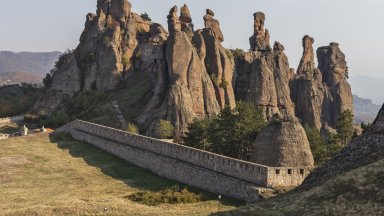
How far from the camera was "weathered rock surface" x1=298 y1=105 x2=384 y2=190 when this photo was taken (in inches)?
1246

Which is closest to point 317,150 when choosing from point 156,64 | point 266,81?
point 266,81

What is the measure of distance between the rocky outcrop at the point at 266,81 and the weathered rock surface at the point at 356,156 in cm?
6361

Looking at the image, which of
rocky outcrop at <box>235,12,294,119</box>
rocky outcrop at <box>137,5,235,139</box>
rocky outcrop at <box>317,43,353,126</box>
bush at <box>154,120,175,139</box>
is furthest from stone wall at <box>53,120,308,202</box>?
rocky outcrop at <box>317,43,353,126</box>

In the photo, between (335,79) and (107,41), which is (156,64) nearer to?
(107,41)

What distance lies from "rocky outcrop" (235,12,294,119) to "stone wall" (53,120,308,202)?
39.8 meters

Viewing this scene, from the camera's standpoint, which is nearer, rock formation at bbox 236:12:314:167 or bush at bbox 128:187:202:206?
bush at bbox 128:187:202:206

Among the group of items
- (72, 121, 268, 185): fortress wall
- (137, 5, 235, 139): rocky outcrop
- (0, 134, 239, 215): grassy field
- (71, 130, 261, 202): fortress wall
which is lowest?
(0, 134, 239, 215): grassy field

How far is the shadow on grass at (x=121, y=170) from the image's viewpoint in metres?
48.4

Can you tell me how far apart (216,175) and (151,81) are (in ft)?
178

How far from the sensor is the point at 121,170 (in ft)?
189

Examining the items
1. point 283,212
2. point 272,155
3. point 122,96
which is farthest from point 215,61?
point 283,212

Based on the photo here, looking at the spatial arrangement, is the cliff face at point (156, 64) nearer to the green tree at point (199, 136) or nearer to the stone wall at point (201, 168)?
the green tree at point (199, 136)

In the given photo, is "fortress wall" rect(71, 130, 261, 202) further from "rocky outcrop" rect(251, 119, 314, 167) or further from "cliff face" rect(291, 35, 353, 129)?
"cliff face" rect(291, 35, 353, 129)

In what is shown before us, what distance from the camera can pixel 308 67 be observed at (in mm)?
136500
